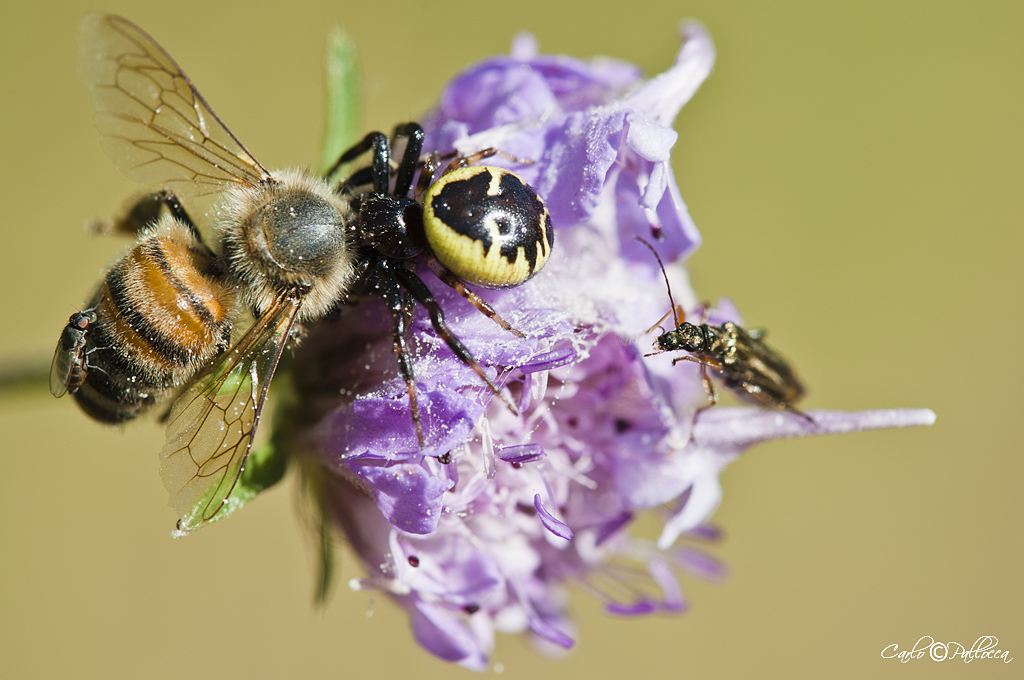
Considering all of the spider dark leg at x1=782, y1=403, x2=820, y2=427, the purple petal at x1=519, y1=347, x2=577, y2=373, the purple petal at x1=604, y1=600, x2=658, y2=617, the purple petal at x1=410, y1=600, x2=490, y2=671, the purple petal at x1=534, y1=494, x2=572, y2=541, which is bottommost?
the purple petal at x1=410, y1=600, x2=490, y2=671

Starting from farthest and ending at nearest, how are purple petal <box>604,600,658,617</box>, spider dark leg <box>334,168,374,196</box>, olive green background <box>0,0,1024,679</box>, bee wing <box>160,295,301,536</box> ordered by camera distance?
olive green background <box>0,0,1024,679</box>, purple petal <box>604,600,658,617</box>, spider dark leg <box>334,168,374,196</box>, bee wing <box>160,295,301,536</box>

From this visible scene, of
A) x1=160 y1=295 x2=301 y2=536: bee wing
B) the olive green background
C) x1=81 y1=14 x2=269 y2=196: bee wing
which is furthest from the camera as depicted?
the olive green background

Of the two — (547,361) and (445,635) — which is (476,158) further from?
(445,635)

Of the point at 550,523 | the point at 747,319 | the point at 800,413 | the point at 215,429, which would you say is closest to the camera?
the point at 215,429

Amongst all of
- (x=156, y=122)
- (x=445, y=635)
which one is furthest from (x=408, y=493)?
(x=156, y=122)

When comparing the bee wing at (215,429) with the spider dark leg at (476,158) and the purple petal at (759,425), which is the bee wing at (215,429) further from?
the purple petal at (759,425)

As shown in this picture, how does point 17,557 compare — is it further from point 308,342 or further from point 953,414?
point 953,414

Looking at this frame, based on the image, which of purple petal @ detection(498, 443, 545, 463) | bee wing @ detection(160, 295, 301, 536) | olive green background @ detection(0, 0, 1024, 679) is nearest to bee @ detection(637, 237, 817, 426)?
purple petal @ detection(498, 443, 545, 463)

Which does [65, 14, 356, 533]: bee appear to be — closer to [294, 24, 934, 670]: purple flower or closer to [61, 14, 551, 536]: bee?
[61, 14, 551, 536]: bee

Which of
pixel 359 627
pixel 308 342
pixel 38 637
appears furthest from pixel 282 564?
pixel 308 342
